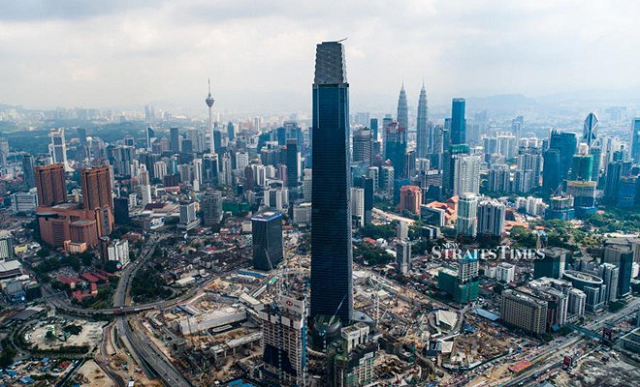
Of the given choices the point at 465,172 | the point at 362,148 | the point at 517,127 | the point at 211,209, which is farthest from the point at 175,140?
the point at 517,127

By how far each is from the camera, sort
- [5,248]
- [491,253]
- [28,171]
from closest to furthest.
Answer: [5,248] → [491,253] → [28,171]

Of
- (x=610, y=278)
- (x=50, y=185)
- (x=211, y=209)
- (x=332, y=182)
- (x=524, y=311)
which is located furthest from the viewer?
(x=211, y=209)

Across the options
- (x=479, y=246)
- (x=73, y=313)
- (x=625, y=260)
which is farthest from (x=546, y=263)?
(x=73, y=313)

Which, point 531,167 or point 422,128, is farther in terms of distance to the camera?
point 422,128

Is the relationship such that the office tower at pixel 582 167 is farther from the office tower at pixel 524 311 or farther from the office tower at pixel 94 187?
the office tower at pixel 94 187

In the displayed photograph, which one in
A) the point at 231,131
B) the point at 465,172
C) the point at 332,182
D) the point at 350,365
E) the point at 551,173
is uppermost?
the point at 332,182

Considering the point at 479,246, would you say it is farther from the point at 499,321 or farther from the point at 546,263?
the point at 499,321

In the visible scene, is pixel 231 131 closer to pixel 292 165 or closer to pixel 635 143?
pixel 292 165
